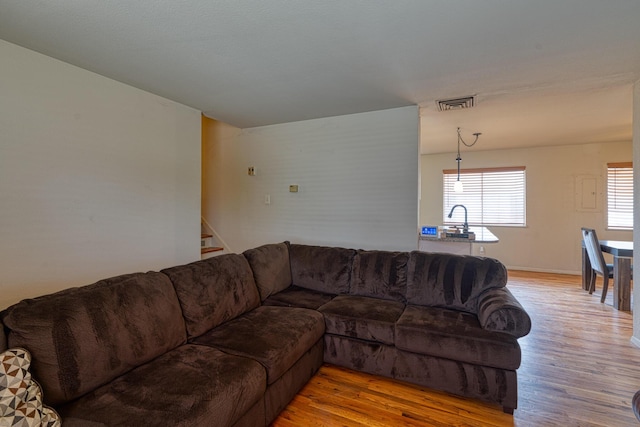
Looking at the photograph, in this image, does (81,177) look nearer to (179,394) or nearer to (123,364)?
(123,364)

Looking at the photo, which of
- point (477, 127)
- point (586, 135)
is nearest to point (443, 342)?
point (477, 127)

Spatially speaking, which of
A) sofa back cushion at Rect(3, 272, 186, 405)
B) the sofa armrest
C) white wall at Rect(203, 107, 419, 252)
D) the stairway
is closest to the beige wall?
the sofa armrest

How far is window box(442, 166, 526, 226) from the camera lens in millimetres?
5613

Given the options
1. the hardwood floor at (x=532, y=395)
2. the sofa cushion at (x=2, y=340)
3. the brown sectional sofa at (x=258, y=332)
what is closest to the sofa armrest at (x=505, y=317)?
the brown sectional sofa at (x=258, y=332)

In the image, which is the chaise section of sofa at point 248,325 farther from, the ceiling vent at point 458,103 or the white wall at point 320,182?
the ceiling vent at point 458,103

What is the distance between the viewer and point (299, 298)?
265 centimetres

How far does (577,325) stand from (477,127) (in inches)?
107

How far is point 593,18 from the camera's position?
5.53 ft

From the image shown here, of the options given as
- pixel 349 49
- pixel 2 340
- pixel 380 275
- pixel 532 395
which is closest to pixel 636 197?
pixel 532 395

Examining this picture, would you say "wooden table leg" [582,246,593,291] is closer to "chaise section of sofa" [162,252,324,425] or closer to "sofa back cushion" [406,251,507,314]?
"sofa back cushion" [406,251,507,314]

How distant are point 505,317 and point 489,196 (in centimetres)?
463

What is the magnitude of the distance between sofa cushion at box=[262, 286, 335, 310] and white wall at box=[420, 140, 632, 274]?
4.67 m

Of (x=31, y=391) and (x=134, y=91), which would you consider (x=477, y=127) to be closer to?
(x=134, y=91)

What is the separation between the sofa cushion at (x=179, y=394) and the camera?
1159 millimetres
